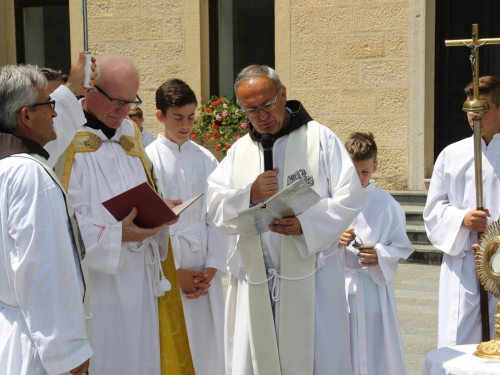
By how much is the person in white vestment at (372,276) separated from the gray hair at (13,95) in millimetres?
2360

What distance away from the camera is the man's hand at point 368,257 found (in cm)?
481

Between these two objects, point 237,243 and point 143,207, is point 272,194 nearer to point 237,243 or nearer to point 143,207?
point 237,243

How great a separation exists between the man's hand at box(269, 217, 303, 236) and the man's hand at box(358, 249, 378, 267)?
900 millimetres

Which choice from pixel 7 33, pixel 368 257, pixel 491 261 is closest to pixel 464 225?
pixel 368 257

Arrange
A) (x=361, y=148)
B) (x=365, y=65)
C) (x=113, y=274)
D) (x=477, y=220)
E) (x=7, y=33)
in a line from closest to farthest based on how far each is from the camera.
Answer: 1. (x=113, y=274)
2. (x=477, y=220)
3. (x=361, y=148)
4. (x=365, y=65)
5. (x=7, y=33)

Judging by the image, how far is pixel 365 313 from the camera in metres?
4.89

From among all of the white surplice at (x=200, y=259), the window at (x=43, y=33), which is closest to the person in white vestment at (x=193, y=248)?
the white surplice at (x=200, y=259)

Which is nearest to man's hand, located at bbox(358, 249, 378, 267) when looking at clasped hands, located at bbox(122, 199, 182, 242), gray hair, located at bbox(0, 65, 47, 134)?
clasped hands, located at bbox(122, 199, 182, 242)

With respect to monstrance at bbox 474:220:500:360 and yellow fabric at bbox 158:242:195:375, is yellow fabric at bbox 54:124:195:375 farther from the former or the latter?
monstrance at bbox 474:220:500:360

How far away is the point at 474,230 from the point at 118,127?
2.21m

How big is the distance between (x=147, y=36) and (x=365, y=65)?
3.50 metres

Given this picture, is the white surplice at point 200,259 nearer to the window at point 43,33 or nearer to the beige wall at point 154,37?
the beige wall at point 154,37

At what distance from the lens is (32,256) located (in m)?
2.87

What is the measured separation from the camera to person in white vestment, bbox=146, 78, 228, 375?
511 cm
